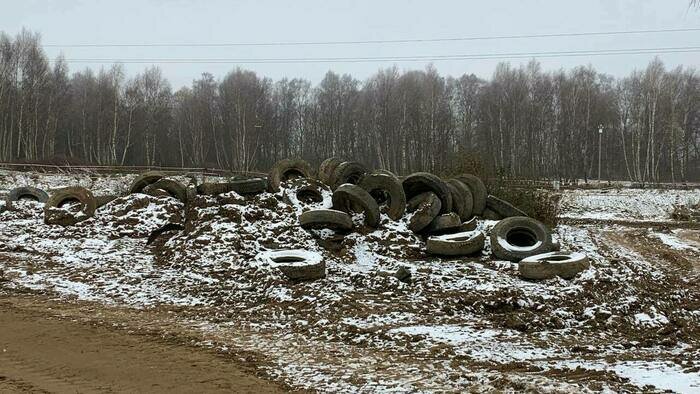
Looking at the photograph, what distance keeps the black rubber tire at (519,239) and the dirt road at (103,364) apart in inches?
287

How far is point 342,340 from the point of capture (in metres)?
7.20

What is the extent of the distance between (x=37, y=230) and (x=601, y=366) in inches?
546

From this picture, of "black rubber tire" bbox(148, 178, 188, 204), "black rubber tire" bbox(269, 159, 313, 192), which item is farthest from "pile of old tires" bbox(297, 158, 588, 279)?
"black rubber tire" bbox(148, 178, 188, 204)

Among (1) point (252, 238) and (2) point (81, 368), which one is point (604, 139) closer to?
(1) point (252, 238)

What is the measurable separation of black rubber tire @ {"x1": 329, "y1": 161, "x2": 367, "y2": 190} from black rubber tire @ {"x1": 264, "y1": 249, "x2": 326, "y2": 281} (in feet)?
15.6

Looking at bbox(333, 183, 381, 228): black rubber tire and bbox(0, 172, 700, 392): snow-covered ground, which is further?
bbox(333, 183, 381, 228): black rubber tire

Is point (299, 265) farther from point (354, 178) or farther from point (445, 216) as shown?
point (354, 178)

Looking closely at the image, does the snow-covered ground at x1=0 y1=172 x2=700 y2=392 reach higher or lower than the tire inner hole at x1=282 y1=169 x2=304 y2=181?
lower

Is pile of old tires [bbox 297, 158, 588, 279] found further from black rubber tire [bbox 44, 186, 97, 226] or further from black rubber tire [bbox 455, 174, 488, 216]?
black rubber tire [bbox 44, 186, 97, 226]

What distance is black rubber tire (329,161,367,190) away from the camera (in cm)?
1533

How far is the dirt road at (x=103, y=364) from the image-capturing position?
5312 mm

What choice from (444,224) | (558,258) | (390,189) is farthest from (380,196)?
(558,258)

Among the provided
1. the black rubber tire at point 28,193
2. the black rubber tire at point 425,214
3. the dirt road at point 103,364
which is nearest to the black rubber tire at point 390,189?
the black rubber tire at point 425,214

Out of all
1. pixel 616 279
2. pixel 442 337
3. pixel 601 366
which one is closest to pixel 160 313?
pixel 442 337
